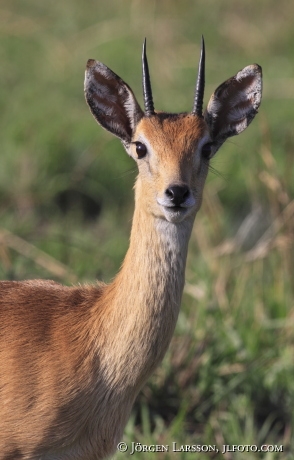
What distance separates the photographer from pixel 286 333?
5.71 meters

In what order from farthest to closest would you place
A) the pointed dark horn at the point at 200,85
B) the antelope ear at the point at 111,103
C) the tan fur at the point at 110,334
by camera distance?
the antelope ear at the point at 111,103 → the pointed dark horn at the point at 200,85 → the tan fur at the point at 110,334

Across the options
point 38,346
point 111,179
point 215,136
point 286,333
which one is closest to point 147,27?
point 111,179

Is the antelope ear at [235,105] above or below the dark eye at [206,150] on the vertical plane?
above

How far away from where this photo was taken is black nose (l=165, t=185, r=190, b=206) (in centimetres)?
366

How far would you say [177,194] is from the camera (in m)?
3.66

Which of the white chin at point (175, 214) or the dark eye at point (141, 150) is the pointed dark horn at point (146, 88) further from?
the white chin at point (175, 214)

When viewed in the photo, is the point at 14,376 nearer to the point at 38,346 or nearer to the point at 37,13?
the point at 38,346

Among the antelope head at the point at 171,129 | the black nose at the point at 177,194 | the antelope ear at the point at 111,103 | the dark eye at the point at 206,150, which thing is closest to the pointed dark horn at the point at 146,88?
the antelope head at the point at 171,129

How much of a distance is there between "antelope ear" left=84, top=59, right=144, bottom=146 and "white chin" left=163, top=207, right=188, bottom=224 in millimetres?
594

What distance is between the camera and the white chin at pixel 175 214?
3707mm

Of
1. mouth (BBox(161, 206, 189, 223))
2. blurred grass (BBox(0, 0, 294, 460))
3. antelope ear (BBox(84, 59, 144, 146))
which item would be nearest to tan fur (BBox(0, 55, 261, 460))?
A: mouth (BBox(161, 206, 189, 223))

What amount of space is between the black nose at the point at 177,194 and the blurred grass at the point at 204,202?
637mm

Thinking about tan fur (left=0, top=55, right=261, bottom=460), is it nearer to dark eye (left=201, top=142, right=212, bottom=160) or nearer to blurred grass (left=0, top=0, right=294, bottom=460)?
dark eye (left=201, top=142, right=212, bottom=160)

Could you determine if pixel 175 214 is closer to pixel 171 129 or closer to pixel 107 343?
pixel 171 129
